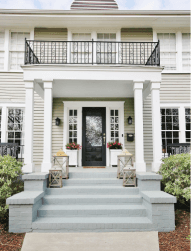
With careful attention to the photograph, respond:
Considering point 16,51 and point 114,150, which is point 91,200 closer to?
point 114,150

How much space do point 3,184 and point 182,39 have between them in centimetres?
845

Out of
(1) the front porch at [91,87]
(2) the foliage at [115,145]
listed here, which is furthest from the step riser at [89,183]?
(2) the foliage at [115,145]

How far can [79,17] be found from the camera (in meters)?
8.34

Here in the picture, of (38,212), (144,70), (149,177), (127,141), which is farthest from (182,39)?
(38,212)

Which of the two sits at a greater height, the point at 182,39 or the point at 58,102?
the point at 182,39

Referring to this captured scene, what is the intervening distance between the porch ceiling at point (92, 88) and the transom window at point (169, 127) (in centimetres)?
171

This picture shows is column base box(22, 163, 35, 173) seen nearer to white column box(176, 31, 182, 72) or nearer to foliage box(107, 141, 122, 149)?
foliage box(107, 141, 122, 149)

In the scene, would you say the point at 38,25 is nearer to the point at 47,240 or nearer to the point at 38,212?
the point at 38,212

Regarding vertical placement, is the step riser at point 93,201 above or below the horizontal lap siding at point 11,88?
below

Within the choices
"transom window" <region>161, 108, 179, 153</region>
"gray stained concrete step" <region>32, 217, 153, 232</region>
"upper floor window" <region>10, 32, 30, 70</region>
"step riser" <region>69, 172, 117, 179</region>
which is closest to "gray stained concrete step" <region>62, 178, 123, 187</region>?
"step riser" <region>69, 172, 117, 179</region>

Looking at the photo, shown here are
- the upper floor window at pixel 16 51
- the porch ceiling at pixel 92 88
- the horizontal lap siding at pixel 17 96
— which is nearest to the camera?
the porch ceiling at pixel 92 88

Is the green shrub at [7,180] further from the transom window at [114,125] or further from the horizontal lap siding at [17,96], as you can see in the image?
the transom window at [114,125]

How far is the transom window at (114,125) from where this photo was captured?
8.72 meters

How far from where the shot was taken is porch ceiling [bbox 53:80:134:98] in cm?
675
